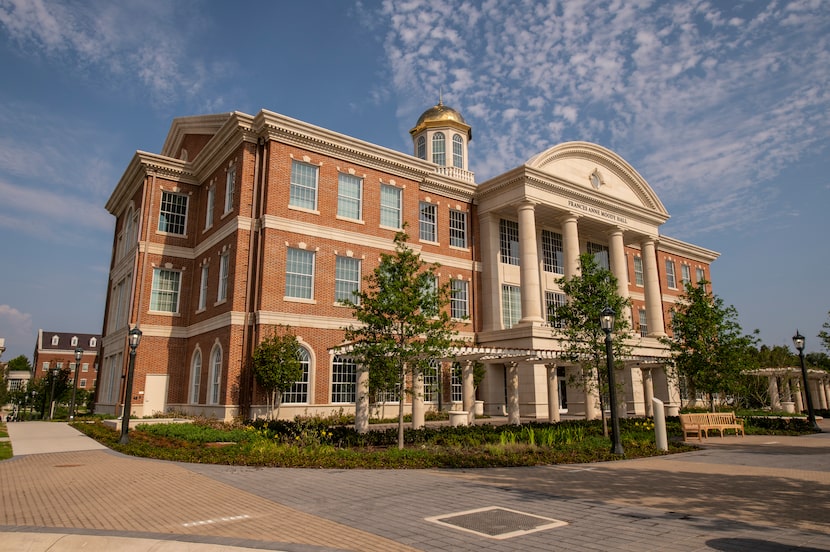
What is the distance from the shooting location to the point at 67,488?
32.9 feet

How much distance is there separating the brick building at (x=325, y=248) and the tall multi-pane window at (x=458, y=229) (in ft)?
0.28

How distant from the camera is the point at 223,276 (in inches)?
1032

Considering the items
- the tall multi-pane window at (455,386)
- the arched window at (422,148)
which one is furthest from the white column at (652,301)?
the arched window at (422,148)

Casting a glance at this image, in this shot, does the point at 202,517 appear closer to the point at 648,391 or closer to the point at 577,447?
the point at 577,447

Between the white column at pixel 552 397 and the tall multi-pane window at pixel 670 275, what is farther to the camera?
the tall multi-pane window at pixel 670 275

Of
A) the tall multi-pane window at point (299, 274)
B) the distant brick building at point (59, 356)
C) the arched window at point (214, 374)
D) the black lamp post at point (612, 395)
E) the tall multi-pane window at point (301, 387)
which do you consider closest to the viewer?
the black lamp post at point (612, 395)

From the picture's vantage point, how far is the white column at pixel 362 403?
1789cm

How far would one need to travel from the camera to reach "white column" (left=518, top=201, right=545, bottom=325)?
2978 cm

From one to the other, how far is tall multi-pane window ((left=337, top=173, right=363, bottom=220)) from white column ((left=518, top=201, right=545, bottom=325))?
9349mm

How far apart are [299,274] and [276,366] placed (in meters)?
4.93

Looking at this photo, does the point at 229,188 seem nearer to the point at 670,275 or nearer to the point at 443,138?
the point at 443,138

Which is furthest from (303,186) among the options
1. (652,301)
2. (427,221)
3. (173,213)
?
(652,301)

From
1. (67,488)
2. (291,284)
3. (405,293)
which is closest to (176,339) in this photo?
(291,284)

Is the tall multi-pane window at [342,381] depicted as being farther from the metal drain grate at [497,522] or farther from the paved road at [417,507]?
the metal drain grate at [497,522]
